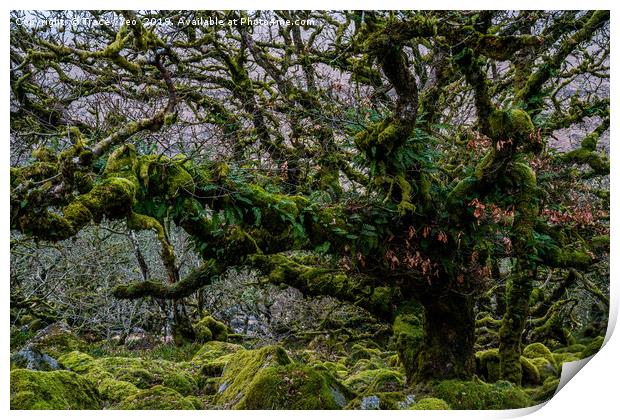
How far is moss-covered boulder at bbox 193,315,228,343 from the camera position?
38.7ft

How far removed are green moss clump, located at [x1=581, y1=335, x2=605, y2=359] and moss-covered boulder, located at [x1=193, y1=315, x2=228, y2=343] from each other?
22.1ft

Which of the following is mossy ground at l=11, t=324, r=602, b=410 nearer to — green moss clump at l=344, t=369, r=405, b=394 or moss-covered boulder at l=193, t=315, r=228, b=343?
green moss clump at l=344, t=369, r=405, b=394

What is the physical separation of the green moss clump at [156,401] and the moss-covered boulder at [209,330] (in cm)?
470

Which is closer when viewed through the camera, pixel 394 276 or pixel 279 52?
pixel 394 276

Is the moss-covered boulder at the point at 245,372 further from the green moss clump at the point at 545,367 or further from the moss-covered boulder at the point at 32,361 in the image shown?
the green moss clump at the point at 545,367

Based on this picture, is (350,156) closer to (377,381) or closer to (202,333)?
(377,381)

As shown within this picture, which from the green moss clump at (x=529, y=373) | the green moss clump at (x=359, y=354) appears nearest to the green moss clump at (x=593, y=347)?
the green moss clump at (x=529, y=373)

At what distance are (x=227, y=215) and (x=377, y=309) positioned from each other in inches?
126

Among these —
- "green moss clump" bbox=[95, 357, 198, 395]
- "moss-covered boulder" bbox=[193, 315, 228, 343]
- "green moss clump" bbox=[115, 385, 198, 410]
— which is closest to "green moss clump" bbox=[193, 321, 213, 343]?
"moss-covered boulder" bbox=[193, 315, 228, 343]
